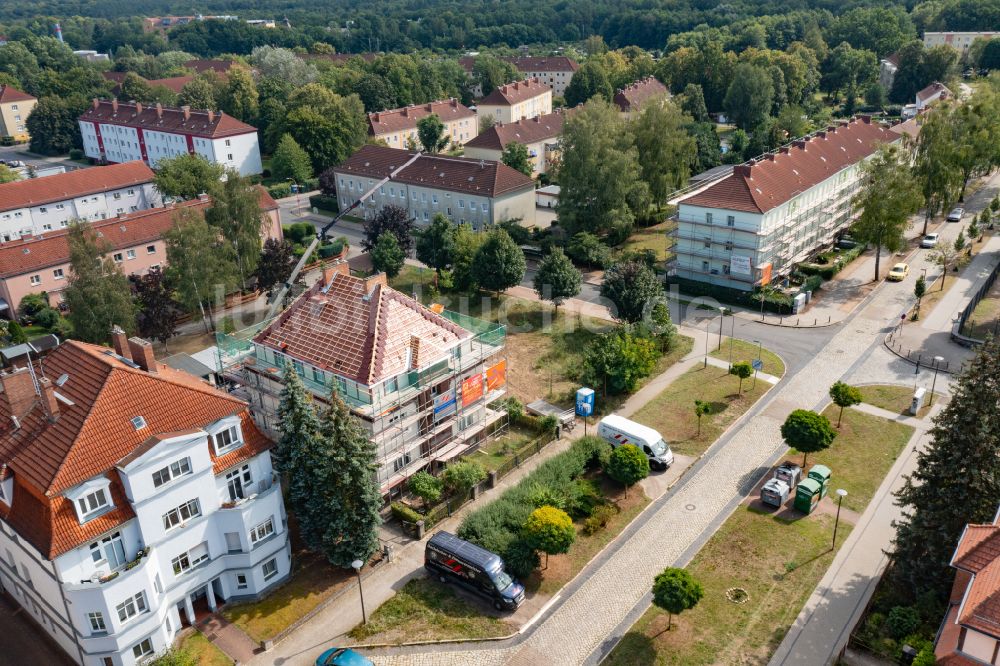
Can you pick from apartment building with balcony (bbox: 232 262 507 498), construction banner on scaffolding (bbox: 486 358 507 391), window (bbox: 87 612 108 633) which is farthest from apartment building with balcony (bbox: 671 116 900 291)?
window (bbox: 87 612 108 633)

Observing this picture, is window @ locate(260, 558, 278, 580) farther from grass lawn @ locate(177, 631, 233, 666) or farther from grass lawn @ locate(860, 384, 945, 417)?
grass lawn @ locate(860, 384, 945, 417)

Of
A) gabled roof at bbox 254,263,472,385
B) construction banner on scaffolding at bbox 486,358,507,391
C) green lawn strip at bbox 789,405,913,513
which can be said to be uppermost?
gabled roof at bbox 254,263,472,385

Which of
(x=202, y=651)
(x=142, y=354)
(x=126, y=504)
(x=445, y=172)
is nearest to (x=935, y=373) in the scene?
(x=202, y=651)

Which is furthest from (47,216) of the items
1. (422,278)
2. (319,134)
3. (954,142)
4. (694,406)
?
(954,142)

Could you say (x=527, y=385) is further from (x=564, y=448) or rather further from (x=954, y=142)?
(x=954, y=142)

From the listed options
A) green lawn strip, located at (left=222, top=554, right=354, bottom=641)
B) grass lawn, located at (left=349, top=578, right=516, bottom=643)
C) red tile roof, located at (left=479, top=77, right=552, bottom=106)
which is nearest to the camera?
grass lawn, located at (left=349, top=578, right=516, bottom=643)

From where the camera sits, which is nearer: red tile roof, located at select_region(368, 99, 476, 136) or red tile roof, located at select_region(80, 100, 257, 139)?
red tile roof, located at select_region(80, 100, 257, 139)

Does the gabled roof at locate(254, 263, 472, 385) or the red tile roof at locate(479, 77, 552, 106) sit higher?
the red tile roof at locate(479, 77, 552, 106)
